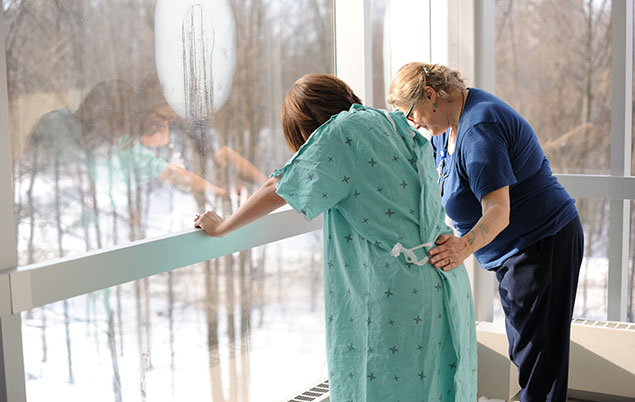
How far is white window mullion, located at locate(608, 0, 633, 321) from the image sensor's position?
3.15m

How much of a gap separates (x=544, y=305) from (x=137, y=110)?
1.45 metres

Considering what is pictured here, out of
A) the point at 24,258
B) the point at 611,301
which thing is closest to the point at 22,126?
the point at 24,258

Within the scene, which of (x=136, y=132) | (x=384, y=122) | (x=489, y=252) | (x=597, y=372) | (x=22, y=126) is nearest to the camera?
(x=22, y=126)

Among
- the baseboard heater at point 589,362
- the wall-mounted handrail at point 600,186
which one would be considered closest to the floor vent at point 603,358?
the baseboard heater at point 589,362

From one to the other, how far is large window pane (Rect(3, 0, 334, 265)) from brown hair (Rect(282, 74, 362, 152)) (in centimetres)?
40

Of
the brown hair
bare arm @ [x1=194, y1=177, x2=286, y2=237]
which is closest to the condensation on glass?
bare arm @ [x1=194, y1=177, x2=286, y2=237]

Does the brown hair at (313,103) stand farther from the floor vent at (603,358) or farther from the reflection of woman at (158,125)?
the floor vent at (603,358)

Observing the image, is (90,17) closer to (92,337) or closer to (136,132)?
→ (136,132)

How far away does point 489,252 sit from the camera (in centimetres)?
255

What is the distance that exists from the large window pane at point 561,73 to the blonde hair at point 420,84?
1189 millimetres

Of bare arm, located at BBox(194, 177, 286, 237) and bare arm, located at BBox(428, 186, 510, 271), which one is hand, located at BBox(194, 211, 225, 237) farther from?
bare arm, located at BBox(428, 186, 510, 271)

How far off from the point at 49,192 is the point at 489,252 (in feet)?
4.89

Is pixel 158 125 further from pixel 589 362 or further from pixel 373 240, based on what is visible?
pixel 589 362

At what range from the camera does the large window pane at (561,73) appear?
325 centimetres
